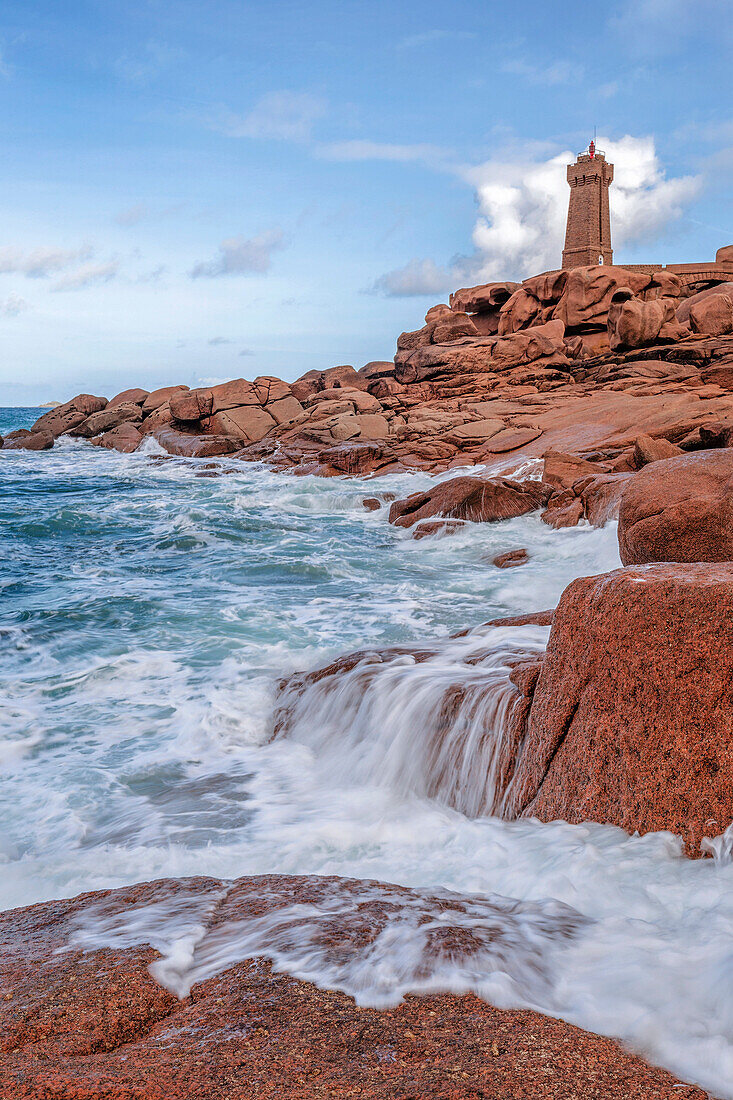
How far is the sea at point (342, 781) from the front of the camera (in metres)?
2.28

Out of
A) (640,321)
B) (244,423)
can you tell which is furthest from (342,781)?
(244,423)

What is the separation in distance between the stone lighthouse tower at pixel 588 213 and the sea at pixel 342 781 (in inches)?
1775

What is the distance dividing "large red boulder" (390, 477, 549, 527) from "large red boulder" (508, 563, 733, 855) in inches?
403

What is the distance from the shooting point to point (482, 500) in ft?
45.9

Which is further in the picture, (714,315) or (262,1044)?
(714,315)

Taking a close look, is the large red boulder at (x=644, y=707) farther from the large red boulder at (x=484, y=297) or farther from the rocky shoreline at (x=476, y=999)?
the large red boulder at (x=484, y=297)

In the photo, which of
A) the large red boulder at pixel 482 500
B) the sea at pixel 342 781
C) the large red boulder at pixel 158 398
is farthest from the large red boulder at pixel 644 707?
the large red boulder at pixel 158 398

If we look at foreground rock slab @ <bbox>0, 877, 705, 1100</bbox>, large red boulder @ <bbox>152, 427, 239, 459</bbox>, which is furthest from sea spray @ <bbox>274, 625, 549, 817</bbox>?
large red boulder @ <bbox>152, 427, 239, 459</bbox>

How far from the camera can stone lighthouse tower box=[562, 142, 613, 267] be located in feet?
166

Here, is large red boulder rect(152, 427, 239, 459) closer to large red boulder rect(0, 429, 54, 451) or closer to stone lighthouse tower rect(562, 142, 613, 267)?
large red boulder rect(0, 429, 54, 451)

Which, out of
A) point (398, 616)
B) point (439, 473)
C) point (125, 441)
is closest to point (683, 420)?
point (439, 473)

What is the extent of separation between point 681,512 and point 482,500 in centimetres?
734

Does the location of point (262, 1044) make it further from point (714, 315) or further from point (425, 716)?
point (714, 315)

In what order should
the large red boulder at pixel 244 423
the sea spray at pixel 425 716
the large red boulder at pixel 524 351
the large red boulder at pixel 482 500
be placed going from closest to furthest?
the sea spray at pixel 425 716
the large red boulder at pixel 482 500
the large red boulder at pixel 524 351
the large red boulder at pixel 244 423
